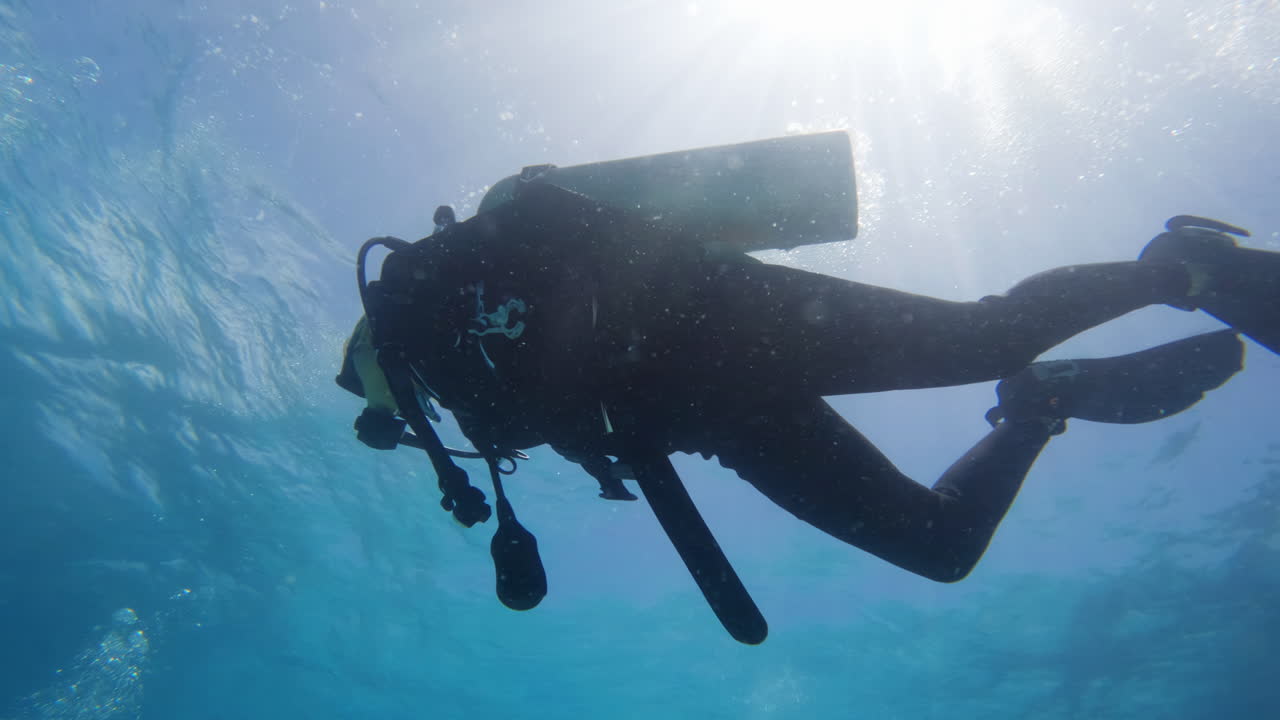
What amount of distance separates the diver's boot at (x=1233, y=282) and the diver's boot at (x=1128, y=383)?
212 mm

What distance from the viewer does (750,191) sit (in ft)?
6.95

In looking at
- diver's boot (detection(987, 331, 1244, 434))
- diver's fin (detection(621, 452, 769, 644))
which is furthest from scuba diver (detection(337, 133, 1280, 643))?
diver's boot (detection(987, 331, 1244, 434))

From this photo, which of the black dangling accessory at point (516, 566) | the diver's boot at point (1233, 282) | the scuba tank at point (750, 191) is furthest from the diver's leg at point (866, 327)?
the black dangling accessory at point (516, 566)

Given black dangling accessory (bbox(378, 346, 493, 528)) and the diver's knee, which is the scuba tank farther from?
the diver's knee

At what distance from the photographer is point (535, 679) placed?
98.1 feet

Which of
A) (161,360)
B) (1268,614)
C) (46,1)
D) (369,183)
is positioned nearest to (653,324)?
(369,183)

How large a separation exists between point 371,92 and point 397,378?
29.7 ft

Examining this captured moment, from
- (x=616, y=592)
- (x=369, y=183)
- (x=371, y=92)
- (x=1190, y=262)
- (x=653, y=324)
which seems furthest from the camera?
→ (x=616, y=592)

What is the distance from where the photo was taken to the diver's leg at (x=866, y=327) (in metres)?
2.05

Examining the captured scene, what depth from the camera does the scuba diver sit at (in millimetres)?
Answer: 1898

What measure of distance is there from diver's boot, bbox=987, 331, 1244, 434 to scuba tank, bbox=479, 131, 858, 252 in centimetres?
137

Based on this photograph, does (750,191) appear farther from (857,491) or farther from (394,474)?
(394,474)

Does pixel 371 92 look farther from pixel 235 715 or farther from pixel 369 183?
pixel 235 715

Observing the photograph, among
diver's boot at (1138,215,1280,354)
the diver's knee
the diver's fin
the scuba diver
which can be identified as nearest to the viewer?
the diver's fin
